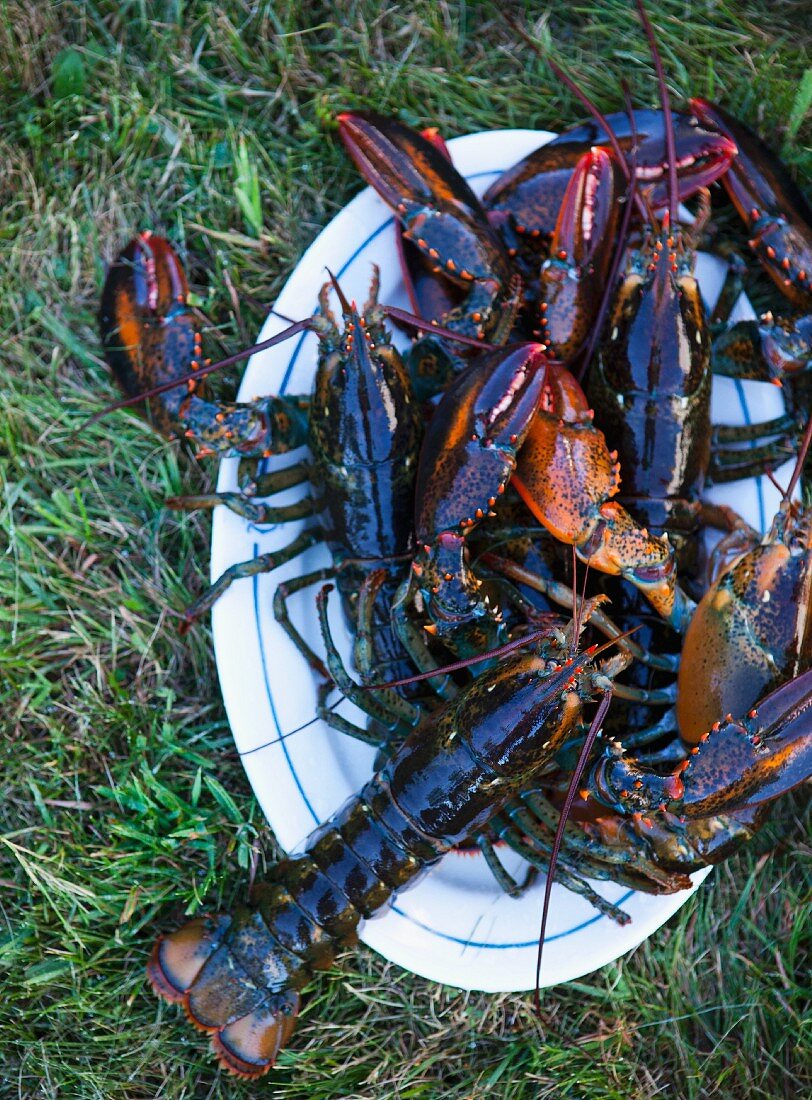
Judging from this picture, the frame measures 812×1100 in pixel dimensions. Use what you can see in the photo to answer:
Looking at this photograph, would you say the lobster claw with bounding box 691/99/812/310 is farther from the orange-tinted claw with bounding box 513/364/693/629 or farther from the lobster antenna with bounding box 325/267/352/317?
the lobster antenna with bounding box 325/267/352/317

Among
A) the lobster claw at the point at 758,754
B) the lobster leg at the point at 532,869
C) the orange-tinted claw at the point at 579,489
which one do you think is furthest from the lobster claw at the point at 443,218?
the lobster leg at the point at 532,869

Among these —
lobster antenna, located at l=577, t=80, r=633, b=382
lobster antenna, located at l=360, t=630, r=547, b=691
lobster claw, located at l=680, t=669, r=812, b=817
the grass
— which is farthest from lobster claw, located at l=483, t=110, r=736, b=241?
lobster claw, located at l=680, t=669, r=812, b=817

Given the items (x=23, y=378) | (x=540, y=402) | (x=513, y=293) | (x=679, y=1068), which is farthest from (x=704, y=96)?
(x=679, y=1068)

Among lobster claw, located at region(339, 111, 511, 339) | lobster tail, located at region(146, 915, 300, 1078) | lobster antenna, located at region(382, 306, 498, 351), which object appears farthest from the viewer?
lobster tail, located at region(146, 915, 300, 1078)

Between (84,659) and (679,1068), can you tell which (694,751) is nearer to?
(679,1068)

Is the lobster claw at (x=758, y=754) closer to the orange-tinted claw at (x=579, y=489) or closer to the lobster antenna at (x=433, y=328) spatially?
the orange-tinted claw at (x=579, y=489)
